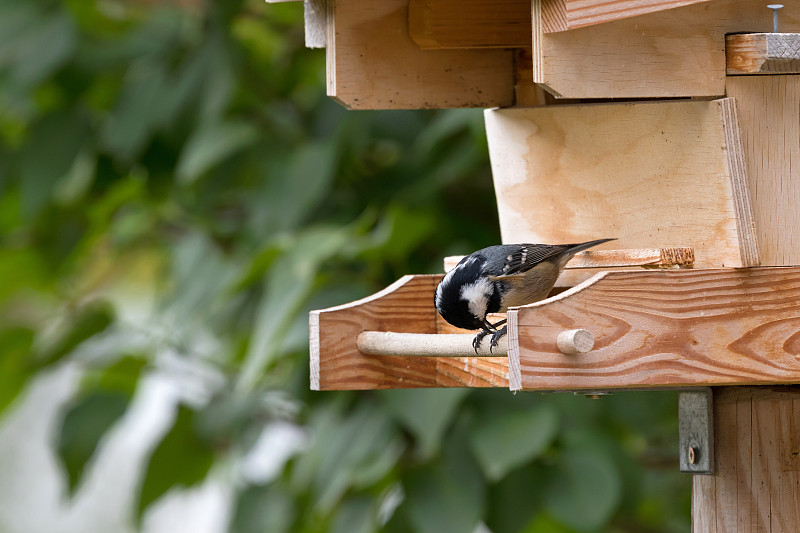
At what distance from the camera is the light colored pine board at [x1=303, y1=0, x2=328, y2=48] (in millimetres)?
1826

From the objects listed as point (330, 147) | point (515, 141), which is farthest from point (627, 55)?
point (330, 147)

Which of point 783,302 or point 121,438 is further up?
point 783,302

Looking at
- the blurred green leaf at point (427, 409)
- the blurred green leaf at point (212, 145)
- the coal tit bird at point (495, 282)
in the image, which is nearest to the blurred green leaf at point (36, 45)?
the blurred green leaf at point (212, 145)

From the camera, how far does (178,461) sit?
2783 mm

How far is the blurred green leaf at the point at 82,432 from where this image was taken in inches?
105

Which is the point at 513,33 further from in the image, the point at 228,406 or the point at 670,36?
the point at 228,406

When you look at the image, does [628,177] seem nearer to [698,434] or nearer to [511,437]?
[698,434]

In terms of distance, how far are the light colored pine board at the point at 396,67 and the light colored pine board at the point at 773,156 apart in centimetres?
57

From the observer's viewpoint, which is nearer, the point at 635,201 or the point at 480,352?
the point at 480,352

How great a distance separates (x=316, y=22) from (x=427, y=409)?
32.5 inches

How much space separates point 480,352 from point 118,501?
5.06m

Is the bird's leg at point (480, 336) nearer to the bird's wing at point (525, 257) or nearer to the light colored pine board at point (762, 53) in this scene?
the bird's wing at point (525, 257)

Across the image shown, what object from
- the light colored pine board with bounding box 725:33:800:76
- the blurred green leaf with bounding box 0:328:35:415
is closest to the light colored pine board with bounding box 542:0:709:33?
the light colored pine board with bounding box 725:33:800:76

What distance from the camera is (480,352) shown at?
144 centimetres
